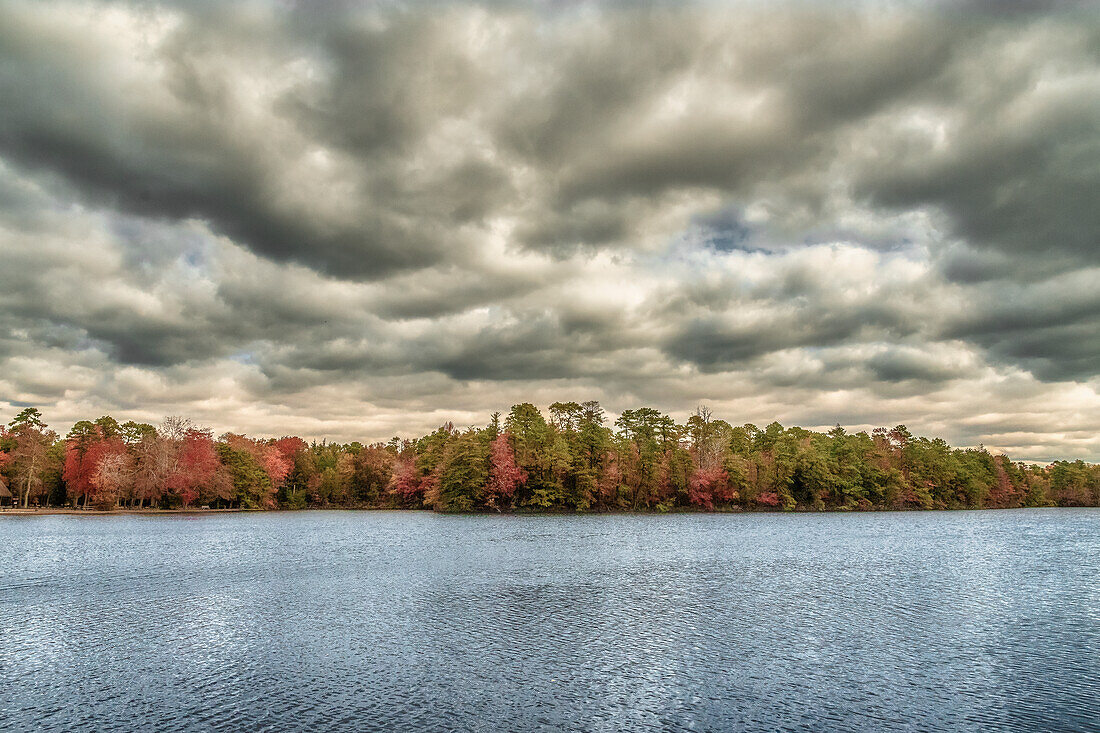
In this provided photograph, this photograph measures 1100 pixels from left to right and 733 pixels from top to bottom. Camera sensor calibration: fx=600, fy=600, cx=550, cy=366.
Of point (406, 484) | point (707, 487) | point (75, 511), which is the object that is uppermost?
point (406, 484)

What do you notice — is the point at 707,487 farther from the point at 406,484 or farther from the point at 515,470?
the point at 406,484

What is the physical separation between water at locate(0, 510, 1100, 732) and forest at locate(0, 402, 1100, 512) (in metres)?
85.6

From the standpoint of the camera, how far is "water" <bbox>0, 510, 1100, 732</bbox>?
1862 centimetres

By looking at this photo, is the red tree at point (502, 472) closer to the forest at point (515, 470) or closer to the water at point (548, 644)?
the forest at point (515, 470)

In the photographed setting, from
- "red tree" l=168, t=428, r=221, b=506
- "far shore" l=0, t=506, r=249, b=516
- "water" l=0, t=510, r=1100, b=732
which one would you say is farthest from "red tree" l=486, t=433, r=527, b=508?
"water" l=0, t=510, r=1100, b=732

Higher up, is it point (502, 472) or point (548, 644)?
point (502, 472)

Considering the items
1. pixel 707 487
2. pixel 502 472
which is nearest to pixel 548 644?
pixel 502 472

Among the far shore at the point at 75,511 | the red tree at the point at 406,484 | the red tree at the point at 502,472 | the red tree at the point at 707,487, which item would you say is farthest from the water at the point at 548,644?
the red tree at the point at 406,484

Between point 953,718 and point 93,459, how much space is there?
172 metres

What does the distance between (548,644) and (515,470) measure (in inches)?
4379

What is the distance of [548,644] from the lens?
1029 inches

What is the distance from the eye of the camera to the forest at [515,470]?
13862 centimetres

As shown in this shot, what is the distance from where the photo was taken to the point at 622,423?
516 feet

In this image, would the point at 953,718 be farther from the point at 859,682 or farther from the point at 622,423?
the point at 622,423
